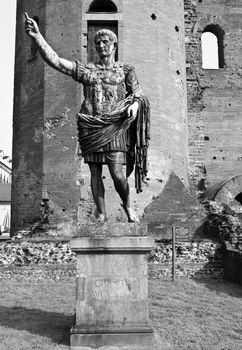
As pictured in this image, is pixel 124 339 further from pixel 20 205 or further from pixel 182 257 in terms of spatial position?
pixel 20 205

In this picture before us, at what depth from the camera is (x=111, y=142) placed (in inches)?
183

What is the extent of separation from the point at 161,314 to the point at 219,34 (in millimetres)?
15341

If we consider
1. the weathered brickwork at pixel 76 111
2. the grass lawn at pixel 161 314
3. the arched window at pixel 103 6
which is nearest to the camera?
the grass lawn at pixel 161 314

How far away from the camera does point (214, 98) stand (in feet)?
58.4

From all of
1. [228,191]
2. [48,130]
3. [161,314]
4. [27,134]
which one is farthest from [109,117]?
[228,191]

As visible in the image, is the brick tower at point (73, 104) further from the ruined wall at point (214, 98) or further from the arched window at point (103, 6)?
the ruined wall at point (214, 98)

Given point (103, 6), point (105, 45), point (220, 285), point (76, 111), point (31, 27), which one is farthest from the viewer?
point (103, 6)

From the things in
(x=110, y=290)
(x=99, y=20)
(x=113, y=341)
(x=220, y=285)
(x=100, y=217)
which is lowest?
(x=220, y=285)

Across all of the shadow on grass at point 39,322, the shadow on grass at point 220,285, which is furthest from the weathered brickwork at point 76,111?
the shadow on grass at point 39,322

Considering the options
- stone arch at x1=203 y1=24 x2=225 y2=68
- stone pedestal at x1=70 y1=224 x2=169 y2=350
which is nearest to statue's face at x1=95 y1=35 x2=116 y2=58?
stone pedestal at x1=70 y1=224 x2=169 y2=350

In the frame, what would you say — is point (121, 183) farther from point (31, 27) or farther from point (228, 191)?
point (228, 191)

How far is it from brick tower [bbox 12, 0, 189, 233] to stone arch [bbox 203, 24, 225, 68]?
12.6 ft

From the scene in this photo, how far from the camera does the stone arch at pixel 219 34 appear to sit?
18203 mm

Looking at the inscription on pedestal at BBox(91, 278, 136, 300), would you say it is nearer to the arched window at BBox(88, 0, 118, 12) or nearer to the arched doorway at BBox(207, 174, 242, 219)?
the arched doorway at BBox(207, 174, 242, 219)
